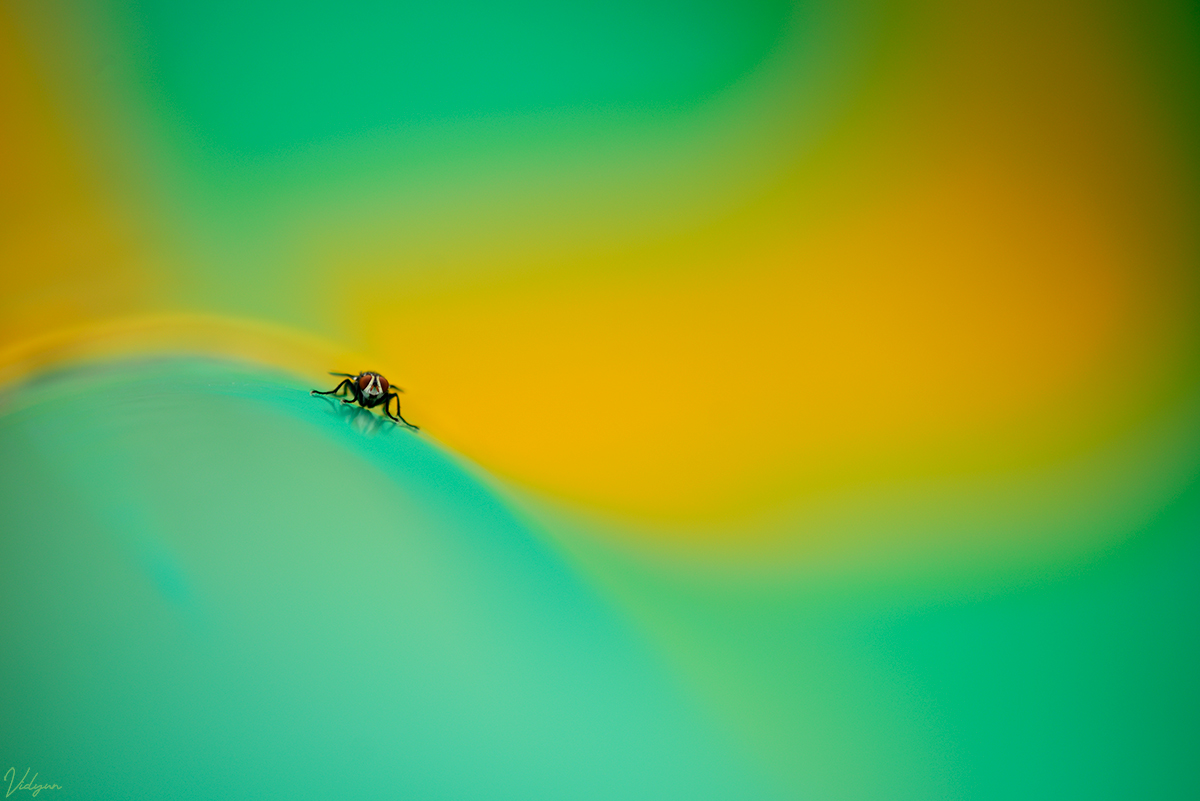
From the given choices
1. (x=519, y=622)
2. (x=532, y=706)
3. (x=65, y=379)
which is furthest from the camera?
(x=65, y=379)

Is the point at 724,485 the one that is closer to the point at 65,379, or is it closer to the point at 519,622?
the point at 519,622

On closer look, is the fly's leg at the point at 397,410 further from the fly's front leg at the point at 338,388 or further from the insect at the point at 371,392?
the fly's front leg at the point at 338,388

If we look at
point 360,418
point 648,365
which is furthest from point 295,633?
point 648,365

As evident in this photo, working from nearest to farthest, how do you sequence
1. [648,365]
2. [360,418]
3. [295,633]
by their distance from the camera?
[295,633] < [360,418] < [648,365]

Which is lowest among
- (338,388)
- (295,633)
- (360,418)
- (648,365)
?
(295,633)

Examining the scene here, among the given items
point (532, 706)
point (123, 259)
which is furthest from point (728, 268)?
point (123, 259)

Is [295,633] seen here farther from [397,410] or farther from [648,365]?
[648,365]

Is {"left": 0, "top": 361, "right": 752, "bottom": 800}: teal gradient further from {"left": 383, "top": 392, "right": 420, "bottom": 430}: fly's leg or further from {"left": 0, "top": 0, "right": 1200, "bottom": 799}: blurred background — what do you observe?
{"left": 383, "top": 392, "right": 420, "bottom": 430}: fly's leg

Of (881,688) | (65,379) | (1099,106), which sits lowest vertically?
(881,688)
